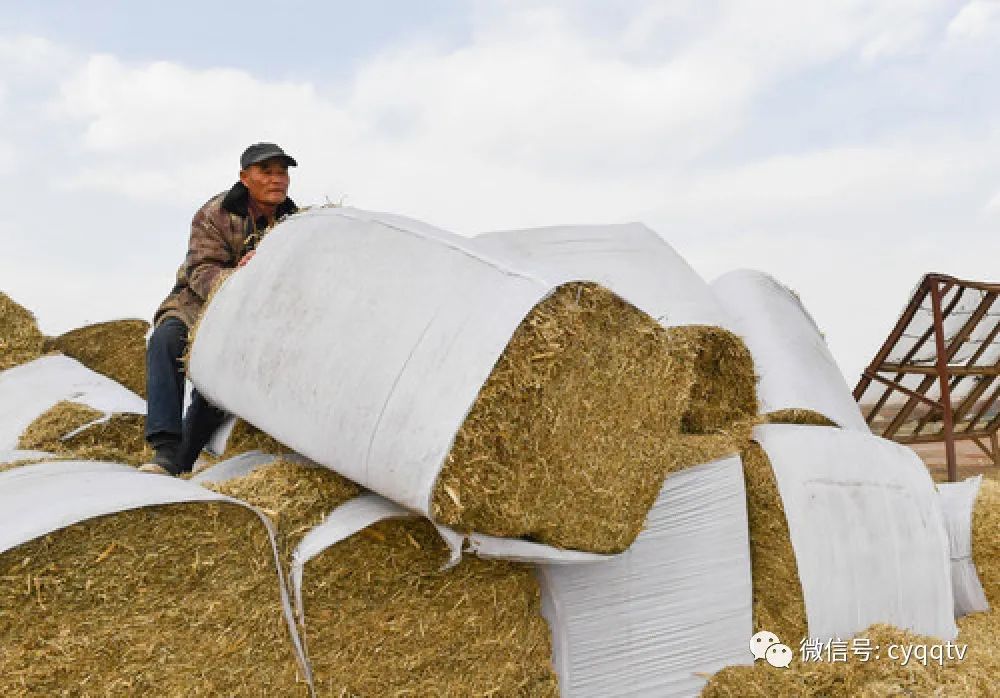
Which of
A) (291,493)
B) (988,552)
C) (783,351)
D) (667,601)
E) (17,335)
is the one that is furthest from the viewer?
(17,335)

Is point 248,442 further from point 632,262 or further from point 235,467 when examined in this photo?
point 632,262

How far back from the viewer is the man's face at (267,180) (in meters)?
3.79

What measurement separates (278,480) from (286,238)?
0.81 m

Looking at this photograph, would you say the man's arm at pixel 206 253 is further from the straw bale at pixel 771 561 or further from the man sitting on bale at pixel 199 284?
the straw bale at pixel 771 561

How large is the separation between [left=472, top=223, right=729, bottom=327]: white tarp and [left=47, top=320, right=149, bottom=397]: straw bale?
2.48m

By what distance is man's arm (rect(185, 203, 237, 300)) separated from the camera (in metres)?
3.69

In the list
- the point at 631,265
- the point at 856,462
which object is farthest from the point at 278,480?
the point at 856,462

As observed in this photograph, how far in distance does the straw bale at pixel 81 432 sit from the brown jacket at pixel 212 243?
0.53 metres

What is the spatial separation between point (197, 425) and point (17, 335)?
1.99 metres

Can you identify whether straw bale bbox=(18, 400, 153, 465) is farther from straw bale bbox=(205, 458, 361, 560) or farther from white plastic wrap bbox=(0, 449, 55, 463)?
straw bale bbox=(205, 458, 361, 560)

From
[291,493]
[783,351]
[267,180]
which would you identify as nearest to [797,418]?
[783,351]

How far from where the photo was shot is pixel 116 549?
2229 millimetres

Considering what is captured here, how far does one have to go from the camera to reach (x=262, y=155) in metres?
3.77

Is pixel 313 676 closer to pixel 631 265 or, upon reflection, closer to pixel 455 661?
pixel 455 661
